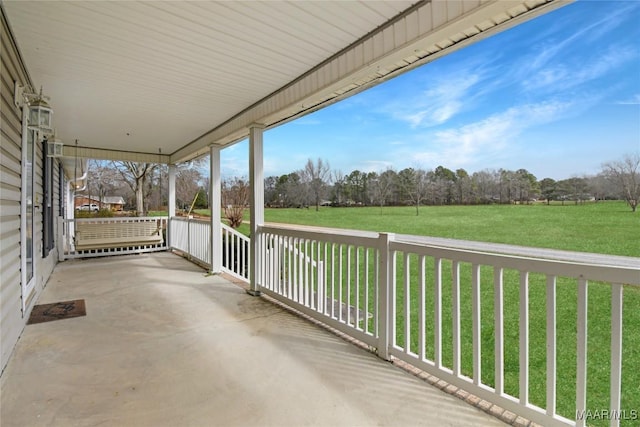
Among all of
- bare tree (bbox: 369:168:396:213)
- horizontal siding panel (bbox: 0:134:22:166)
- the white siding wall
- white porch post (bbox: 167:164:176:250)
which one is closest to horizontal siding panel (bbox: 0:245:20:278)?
the white siding wall

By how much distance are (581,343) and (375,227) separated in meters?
10.8

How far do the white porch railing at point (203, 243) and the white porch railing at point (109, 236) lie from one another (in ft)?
1.63

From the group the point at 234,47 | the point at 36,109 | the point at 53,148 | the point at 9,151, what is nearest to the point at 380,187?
the point at 53,148

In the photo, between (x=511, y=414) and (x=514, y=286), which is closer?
(x=511, y=414)

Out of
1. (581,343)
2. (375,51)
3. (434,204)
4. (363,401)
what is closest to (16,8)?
(375,51)

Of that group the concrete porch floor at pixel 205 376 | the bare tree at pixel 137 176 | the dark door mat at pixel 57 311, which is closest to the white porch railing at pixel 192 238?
the dark door mat at pixel 57 311

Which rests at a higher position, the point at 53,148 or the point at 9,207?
the point at 53,148

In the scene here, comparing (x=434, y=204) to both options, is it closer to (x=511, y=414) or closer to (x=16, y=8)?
(x=511, y=414)

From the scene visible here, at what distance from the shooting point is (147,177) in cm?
1436

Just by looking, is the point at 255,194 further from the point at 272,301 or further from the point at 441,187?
the point at 441,187

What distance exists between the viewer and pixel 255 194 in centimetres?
436

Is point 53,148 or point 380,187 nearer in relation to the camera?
point 53,148

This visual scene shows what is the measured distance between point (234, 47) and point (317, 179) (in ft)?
26.7

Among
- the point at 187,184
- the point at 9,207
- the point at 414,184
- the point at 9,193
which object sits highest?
the point at 187,184
